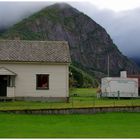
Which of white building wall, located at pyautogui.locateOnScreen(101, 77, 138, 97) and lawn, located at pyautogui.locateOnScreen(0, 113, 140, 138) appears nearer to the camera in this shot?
lawn, located at pyautogui.locateOnScreen(0, 113, 140, 138)

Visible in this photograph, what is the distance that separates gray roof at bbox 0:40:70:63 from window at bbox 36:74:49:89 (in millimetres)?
1410

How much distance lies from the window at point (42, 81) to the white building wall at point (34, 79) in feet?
0.89

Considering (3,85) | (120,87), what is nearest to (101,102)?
(3,85)

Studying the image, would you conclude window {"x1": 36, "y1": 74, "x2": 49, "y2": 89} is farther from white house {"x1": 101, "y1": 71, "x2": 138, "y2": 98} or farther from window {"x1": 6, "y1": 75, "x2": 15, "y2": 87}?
white house {"x1": 101, "y1": 71, "x2": 138, "y2": 98}

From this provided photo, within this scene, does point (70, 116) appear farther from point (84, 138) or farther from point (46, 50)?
point (46, 50)

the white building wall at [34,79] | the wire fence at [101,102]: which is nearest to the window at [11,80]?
the white building wall at [34,79]

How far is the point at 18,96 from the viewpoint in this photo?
47.3 meters

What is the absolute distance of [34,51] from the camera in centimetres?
4928

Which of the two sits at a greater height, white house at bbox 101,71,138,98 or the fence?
white house at bbox 101,71,138,98

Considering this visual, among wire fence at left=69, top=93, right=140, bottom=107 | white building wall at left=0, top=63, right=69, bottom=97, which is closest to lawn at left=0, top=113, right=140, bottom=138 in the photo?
wire fence at left=69, top=93, right=140, bottom=107

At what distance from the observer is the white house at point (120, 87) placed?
2224 inches

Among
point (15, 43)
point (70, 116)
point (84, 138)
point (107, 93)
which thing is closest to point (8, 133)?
point (84, 138)

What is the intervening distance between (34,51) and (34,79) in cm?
299

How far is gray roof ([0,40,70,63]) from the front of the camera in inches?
1881
